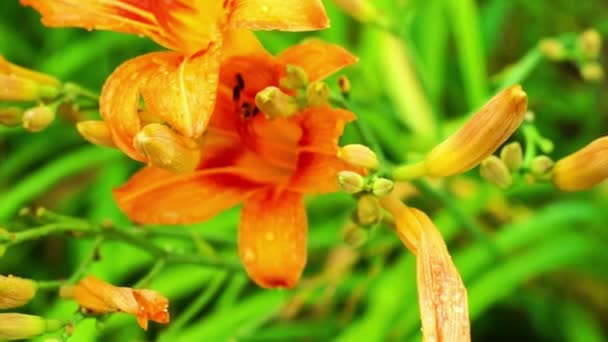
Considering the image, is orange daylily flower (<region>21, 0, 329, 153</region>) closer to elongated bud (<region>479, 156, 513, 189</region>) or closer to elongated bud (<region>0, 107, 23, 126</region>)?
elongated bud (<region>0, 107, 23, 126</region>)

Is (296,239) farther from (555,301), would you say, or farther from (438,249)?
(555,301)

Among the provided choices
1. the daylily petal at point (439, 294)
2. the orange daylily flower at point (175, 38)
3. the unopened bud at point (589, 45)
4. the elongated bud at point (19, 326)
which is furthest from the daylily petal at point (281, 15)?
the unopened bud at point (589, 45)

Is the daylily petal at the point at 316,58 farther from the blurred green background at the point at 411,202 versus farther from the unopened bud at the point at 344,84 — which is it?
the blurred green background at the point at 411,202

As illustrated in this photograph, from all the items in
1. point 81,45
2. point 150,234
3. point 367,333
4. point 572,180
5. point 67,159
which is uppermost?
point 81,45

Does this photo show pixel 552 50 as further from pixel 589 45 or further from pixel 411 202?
pixel 411 202

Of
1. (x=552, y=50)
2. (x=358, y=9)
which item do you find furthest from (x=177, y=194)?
(x=552, y=50)

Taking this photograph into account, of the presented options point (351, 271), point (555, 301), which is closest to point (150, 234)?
point (351, 271)
